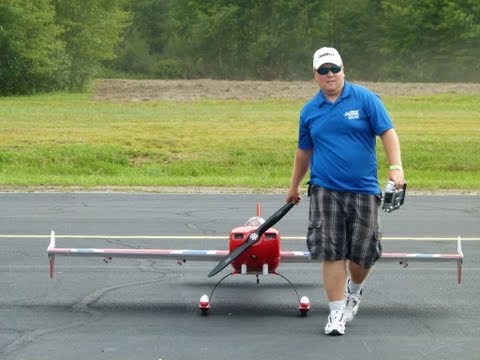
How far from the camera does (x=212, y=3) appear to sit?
85.4 metres

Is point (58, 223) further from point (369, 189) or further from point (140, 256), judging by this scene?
point (369, 189)

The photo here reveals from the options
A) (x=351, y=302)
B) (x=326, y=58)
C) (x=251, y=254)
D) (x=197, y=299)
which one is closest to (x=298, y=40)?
(x=197, y=299)

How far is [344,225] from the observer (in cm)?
750

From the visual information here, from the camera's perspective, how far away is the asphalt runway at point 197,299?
23.6 ft

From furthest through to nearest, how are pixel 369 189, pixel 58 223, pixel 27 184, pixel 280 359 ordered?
pixel 27 184 → pixel 58 223 → pixel 369 189 → pixel 280 359

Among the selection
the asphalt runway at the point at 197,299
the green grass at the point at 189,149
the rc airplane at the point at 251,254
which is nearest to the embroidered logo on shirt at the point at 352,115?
the rc airplane at the point at 251,254

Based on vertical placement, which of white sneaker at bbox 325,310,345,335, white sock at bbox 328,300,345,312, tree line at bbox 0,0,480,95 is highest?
tree line at bbox 0,0,480,95

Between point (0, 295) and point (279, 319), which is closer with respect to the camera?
point (279, 319)

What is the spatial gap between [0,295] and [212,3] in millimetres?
77724

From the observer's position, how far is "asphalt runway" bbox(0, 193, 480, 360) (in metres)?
7.20

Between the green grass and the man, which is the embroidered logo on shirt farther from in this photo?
the green grass

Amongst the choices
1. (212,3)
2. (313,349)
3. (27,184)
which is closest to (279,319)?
(313,349)

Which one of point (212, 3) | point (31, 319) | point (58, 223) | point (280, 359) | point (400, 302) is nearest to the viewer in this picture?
point (280, 359)

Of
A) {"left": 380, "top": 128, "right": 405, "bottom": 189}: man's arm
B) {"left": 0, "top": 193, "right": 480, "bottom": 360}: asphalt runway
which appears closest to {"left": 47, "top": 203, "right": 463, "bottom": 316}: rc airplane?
{"left": 0, "top": 193, "right": 480, "bottom": 360}: asphalt runway
